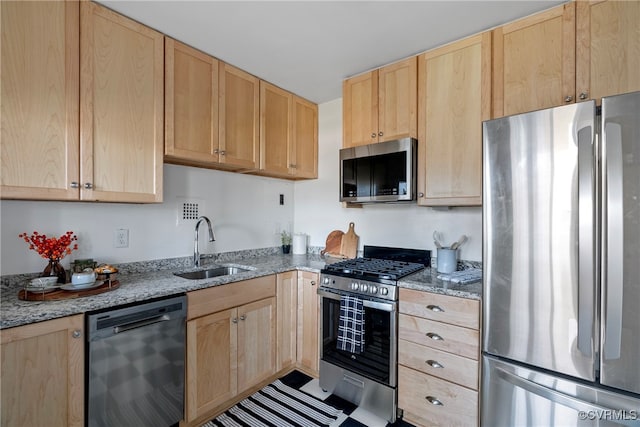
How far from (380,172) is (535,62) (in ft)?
3.57

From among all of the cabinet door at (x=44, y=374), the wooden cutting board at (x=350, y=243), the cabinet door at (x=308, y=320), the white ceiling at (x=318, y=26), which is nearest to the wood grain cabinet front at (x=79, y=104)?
the white ceiling at (x=318, y=26)

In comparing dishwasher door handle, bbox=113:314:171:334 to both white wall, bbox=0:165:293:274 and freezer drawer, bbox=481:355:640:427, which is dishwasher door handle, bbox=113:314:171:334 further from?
freezer drawer, bbox=481:355:640:427

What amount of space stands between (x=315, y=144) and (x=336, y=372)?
6.83ft

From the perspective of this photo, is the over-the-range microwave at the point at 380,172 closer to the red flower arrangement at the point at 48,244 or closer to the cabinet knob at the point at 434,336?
the cabinet knob at the point at 434,336

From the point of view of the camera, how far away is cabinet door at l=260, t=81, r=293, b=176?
249cm

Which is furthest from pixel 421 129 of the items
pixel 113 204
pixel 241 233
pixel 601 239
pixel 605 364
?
pixel 113 204

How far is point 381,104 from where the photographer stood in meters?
2.27

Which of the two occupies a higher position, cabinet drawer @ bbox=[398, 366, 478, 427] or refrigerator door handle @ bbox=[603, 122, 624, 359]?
refrigerator door handle @ bbox=[603, 122, 624, 359]

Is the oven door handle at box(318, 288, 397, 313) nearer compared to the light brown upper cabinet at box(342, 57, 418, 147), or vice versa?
the oven door handle at box(318, 288, 397, 313)

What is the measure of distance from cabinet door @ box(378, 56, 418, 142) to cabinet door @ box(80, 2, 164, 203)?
1528 millimetres

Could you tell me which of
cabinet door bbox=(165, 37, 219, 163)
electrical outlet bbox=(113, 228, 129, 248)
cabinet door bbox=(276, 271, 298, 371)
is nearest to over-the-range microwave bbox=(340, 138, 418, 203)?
cabinet door bbox=(276, 271, 298, 371)

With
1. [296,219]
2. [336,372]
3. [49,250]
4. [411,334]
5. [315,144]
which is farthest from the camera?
[296,219]

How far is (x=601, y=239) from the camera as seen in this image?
1.15 meters

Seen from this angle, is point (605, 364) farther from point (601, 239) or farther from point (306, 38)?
point (306, 38)
